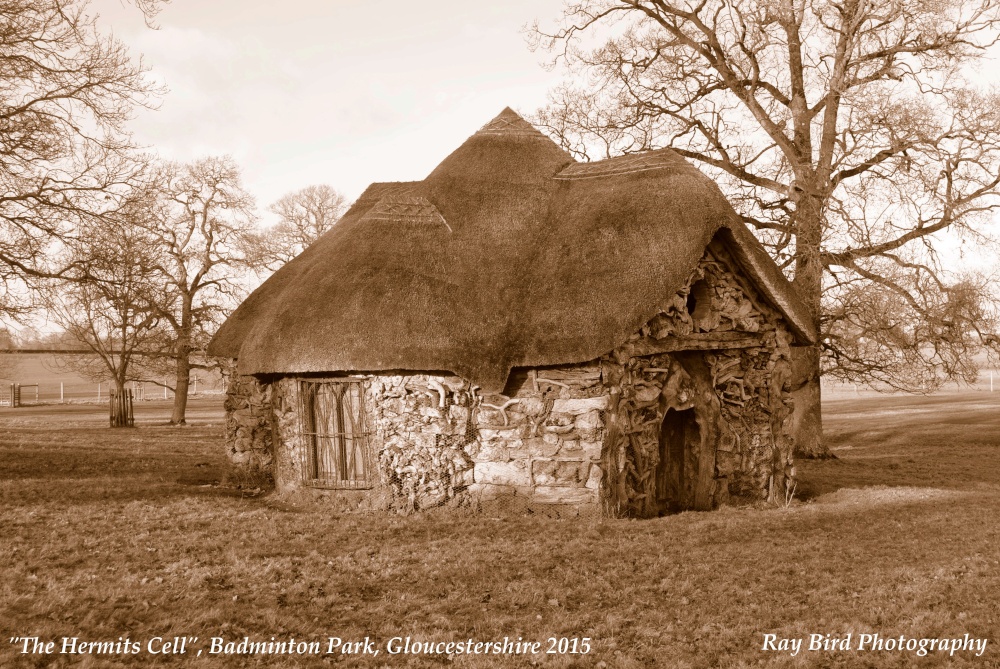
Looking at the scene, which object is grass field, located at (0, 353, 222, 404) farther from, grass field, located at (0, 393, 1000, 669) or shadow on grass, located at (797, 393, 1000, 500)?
grass field, located at (0, 393, 1000, 669)

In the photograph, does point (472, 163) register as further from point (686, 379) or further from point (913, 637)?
point (913, 637)

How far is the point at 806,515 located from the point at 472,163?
26.4 ft

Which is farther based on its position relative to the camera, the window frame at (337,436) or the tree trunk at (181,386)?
the tree trunk at (181,386)

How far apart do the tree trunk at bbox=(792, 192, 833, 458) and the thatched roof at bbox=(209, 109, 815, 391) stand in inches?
199

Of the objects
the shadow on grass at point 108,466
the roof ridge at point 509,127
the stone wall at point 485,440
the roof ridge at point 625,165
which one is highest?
the roof ridge at point 509,127

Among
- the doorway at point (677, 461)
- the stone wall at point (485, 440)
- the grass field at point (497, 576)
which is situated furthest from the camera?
the doorway at point (677, 461)

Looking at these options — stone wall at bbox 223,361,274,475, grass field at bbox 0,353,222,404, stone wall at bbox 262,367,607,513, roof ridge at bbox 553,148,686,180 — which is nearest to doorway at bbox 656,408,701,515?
stone wall at bbox 262,367,607,513

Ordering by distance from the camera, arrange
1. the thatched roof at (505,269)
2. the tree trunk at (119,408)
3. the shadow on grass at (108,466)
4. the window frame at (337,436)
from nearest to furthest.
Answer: the thatched roof at (505,269) → the window frame at (337,436) → the shadow on grass at (108,466) → the tree trunk at (119,408)

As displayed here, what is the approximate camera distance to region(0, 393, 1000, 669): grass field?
716cm

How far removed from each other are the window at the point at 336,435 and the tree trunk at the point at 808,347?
968cm

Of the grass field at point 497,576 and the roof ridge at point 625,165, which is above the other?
the roof ridge at point 625,165

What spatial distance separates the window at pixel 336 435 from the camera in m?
13.3

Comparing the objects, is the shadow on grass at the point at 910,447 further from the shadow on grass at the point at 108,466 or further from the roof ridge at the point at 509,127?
the shadow on grass at the point at 108,466

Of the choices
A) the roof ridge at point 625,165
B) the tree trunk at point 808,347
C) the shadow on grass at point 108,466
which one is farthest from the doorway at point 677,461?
the shadow on grass at point 108,466
